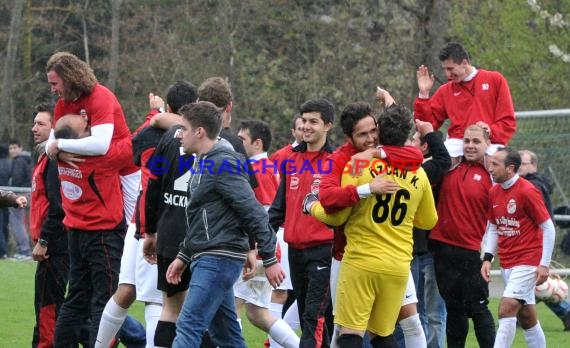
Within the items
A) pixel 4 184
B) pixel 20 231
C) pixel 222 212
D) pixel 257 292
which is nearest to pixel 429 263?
pixel 257 292

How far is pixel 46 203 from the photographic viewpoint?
980cm

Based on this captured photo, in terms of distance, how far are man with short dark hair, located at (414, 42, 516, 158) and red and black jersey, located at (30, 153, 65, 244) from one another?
3208mm

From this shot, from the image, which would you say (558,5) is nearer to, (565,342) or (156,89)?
(156,89)

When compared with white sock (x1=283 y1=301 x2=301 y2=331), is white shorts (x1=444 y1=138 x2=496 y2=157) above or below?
above

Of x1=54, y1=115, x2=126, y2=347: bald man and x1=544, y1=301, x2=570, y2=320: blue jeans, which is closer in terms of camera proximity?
x1=54, y1=115, x2=126, y2=347: bald man

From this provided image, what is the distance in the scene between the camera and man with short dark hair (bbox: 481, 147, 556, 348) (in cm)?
958

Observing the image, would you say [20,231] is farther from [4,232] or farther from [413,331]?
[413,331]

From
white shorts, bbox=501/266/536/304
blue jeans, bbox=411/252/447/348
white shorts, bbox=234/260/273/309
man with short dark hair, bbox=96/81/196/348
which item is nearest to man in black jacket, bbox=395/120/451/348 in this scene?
blue jeans, bbox=411/252/447/348

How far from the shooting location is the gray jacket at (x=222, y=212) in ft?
25.2

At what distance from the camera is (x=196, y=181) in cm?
777

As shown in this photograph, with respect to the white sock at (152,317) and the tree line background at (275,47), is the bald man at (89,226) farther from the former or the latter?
the tree line background at (275,47)

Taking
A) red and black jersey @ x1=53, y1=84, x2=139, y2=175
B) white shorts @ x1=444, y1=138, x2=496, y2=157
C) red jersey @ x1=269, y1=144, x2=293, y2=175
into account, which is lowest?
red jersey @ x1=269, y1=144, x2=293, y2=175

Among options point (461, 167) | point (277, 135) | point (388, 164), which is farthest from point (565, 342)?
point (277, 135)

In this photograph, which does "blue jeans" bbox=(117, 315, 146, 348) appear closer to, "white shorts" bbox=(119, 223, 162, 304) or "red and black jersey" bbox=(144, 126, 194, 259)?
"white shorts" bbox=(119, 223, 162, 304)
